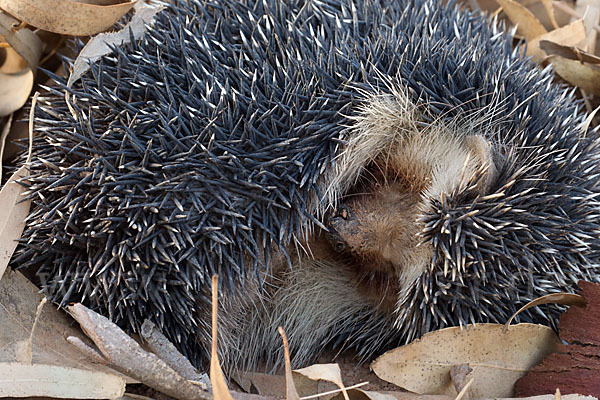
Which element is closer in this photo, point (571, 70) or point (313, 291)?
point (313, 291)

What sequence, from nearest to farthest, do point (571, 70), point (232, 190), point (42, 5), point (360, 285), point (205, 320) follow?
point (232, 190), point (205, 320), point (42, 5), point (360, 285), point (571, 70)

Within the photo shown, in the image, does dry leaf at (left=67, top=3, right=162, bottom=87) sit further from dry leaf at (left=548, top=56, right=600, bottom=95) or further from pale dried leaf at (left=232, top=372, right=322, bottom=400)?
dry leaf at (left=548, top=56, right=600, bottom=95)

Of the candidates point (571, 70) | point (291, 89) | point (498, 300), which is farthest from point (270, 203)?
point (571, 70)

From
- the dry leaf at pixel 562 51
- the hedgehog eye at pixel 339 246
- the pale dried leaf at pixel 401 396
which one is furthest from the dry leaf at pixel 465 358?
the dry leaf at pixel 562 51

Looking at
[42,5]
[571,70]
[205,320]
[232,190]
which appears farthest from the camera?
[571,70]

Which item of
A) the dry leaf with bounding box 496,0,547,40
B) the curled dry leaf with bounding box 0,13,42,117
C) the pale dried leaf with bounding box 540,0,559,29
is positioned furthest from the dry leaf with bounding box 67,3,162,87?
the pale dried leaf with bounding box 540,0,559,29

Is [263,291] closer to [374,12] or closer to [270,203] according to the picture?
[270,203]

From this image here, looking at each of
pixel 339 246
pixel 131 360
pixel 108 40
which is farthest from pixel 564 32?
pixel 131 360
